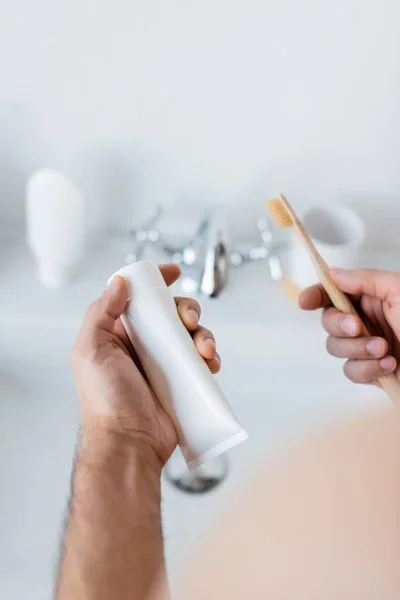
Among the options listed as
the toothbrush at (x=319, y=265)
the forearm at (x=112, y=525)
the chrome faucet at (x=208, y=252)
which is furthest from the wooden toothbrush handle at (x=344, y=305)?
the forearm at (x=112, y=525)

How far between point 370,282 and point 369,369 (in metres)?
0.08

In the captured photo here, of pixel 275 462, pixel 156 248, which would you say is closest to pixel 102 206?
pixel 156 248

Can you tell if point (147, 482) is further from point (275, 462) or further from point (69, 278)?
point (69, 278)

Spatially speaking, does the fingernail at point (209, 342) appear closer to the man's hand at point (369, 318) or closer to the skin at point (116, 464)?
the skin at point (116, 464)

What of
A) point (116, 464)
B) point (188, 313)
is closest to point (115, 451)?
point (116, 464)

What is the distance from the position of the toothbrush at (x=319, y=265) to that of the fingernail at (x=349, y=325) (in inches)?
0.4

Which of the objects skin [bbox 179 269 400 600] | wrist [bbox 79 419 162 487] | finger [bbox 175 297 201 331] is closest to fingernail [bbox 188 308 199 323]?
finger [bbox 175 297 201 331]

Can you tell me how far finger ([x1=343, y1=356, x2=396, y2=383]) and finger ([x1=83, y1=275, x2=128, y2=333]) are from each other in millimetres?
255

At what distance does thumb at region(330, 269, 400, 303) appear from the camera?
555mm

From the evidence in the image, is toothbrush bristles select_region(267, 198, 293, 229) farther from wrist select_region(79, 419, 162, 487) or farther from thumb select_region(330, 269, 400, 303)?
wrist select_region(79, 419, 162, 487)

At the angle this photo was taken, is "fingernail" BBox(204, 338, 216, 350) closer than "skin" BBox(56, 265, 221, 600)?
No

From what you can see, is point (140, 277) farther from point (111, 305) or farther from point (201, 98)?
point (201, 98)

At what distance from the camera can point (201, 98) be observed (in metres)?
0.62

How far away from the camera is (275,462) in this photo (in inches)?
9.6
